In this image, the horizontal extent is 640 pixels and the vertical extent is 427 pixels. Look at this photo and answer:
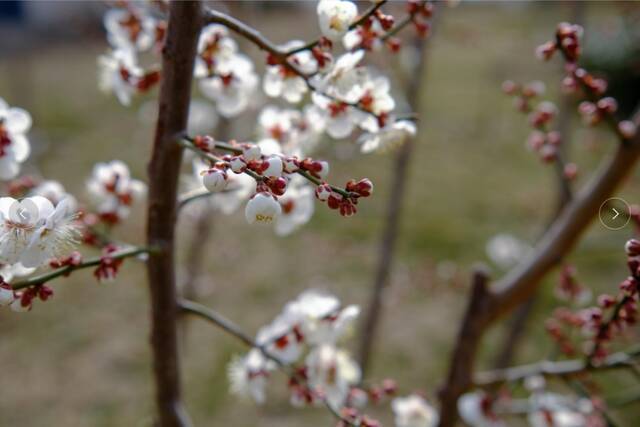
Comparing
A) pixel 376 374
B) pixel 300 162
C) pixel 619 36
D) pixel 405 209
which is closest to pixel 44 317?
pixel 376 374

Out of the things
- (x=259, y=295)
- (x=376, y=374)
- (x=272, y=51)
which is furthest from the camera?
(x=259, y=295)

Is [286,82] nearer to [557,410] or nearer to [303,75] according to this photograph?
[303,75]

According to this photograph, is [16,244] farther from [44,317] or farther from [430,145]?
[430,145]

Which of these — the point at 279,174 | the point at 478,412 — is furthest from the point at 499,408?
the point at 279,174

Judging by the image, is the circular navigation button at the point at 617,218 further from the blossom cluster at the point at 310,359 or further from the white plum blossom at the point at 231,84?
the white plum blossom at the point at 231,84

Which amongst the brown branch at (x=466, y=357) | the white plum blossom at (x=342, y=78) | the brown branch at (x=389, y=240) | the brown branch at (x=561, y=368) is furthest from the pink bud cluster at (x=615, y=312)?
the brown branch at (x=389, y=240)

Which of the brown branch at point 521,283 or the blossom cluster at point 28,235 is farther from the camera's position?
the brown branch at point 521,283
